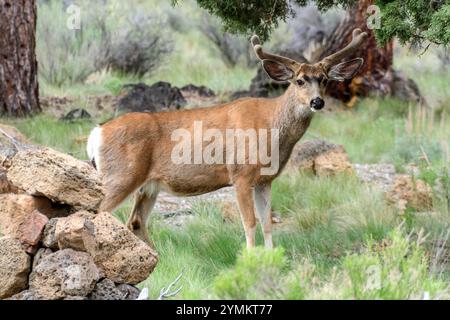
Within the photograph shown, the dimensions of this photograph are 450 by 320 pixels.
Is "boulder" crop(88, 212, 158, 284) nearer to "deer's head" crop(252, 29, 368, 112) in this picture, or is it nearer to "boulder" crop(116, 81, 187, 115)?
"deer's head" crop(252, 29, 368, 112)

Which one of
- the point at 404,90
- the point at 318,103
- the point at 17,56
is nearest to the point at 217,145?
the point at 318,103

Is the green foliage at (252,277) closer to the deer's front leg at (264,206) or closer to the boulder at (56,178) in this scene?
the boulder at (56,178)

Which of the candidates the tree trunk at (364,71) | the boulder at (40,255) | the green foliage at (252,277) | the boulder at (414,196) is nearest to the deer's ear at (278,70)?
the boulder at (414,196)

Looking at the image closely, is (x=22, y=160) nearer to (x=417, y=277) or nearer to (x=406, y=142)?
(x=417, y=277)

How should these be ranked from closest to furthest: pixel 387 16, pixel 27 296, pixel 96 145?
pixel 27 296
pixel 387 16
pixel 96 145

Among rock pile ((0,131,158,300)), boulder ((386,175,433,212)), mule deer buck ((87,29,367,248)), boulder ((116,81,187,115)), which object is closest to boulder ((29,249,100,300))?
rock pile ((0,131,158,300))

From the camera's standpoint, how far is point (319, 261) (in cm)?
836

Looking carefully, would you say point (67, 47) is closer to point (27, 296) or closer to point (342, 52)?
point (342, 52)

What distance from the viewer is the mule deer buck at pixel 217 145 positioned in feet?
29.4

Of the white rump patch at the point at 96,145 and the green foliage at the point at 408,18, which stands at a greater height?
the green foliage at the point at 408,18

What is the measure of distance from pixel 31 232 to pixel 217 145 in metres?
2.76

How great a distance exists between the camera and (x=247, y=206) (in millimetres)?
8992

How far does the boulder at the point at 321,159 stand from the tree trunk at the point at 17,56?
410 cm

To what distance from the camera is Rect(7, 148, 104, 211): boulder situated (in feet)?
22.9
